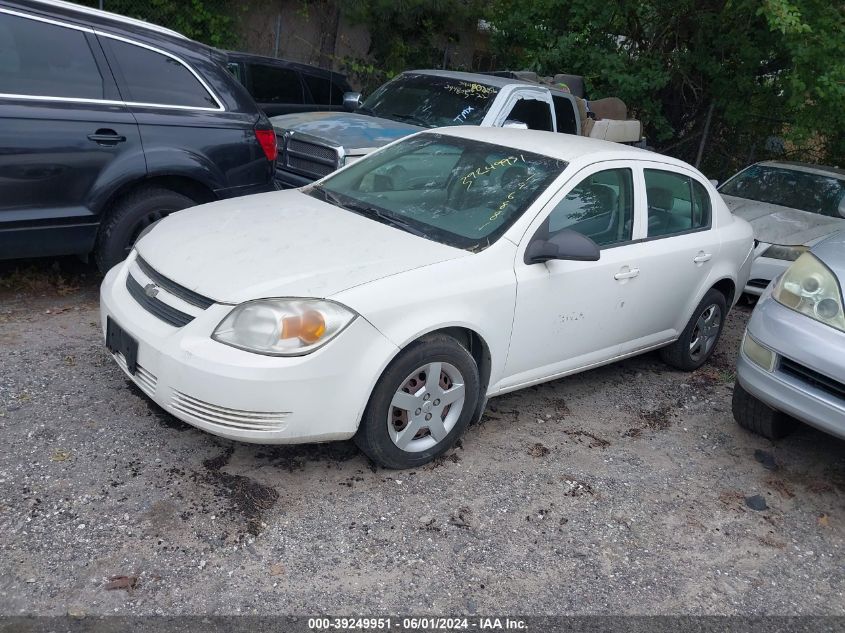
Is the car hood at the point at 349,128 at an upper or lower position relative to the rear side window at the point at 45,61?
lower

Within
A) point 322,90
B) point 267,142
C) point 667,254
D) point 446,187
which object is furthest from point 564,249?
point 322,90

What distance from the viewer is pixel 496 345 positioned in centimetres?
416

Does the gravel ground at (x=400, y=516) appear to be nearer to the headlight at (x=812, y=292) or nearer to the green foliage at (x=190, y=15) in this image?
the headlight at (x=812, y=292)

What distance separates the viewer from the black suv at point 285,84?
9.71 meters

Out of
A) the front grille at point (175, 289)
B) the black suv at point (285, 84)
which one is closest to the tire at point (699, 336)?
the front grille at point (175, 289)

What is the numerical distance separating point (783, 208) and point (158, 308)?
686 cm

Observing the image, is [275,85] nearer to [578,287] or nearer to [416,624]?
[578,287]

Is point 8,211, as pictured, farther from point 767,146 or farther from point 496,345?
point 767,146

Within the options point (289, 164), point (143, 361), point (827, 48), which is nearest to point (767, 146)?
point (827, 48)

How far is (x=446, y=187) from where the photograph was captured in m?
4.66

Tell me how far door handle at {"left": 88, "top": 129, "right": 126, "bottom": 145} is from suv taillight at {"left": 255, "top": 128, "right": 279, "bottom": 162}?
1035mm

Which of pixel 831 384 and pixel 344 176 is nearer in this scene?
pixel 831 384

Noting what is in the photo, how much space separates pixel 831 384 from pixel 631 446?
1.11 meters

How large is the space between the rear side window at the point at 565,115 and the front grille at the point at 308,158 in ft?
9.75
